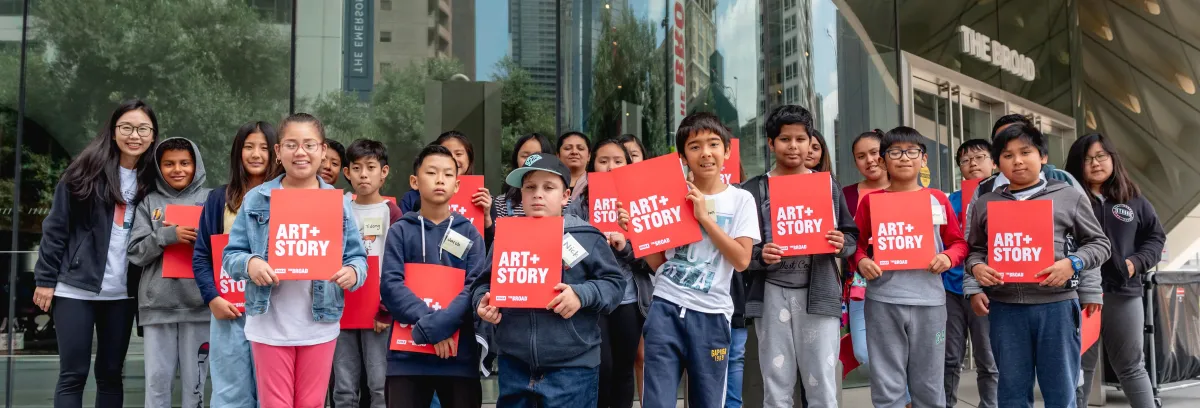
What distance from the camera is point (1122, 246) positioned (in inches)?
179

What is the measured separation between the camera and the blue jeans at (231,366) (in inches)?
141

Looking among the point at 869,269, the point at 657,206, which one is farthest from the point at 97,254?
the point at 869,269

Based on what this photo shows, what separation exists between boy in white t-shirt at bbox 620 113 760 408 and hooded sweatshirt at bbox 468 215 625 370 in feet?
0.79

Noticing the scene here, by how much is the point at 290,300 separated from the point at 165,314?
36.8 inches

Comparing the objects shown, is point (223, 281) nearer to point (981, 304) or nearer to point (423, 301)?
point (423, 301)

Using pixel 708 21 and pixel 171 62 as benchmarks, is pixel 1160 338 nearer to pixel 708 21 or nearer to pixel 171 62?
pixel 708 21

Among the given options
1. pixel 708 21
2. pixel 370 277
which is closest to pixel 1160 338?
pixel 708 21

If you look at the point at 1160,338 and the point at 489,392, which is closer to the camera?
the point at 1160,338

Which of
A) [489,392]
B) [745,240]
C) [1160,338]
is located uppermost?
[745,240]

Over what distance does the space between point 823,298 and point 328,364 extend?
6.98 ft

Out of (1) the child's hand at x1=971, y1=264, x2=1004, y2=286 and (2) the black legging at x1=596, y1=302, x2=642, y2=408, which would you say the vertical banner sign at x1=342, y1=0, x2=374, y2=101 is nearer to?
(2) the black legging at x1=596, y1=302, x2=642, y2=408

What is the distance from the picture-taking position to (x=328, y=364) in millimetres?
3441

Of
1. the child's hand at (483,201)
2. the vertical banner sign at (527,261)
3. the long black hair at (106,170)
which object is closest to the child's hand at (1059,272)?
the vertical banner sign at (527,261)

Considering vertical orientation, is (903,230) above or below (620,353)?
above
